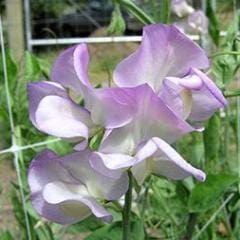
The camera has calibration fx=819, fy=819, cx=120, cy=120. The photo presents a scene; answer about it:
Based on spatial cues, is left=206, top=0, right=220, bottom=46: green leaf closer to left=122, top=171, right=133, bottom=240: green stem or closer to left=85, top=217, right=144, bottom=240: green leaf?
left=85, top=217, right=144, bottom=240: green leaf

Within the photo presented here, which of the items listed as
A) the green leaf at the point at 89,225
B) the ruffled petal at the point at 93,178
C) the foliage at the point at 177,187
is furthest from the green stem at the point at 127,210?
the green leaf at the point at 89,225

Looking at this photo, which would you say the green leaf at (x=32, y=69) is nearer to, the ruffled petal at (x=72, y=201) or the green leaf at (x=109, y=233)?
the green leaf at (x=109, y=233)

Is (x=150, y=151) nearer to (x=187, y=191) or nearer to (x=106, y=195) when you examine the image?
(x=106, y=195)

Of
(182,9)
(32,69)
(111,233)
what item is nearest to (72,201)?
(111,233)

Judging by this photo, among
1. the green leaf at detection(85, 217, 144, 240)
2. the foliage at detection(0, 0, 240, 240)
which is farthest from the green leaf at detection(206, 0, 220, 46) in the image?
the green leaf at detection(85, 217, 144, 240)

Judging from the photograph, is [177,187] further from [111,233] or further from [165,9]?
[165,9]
